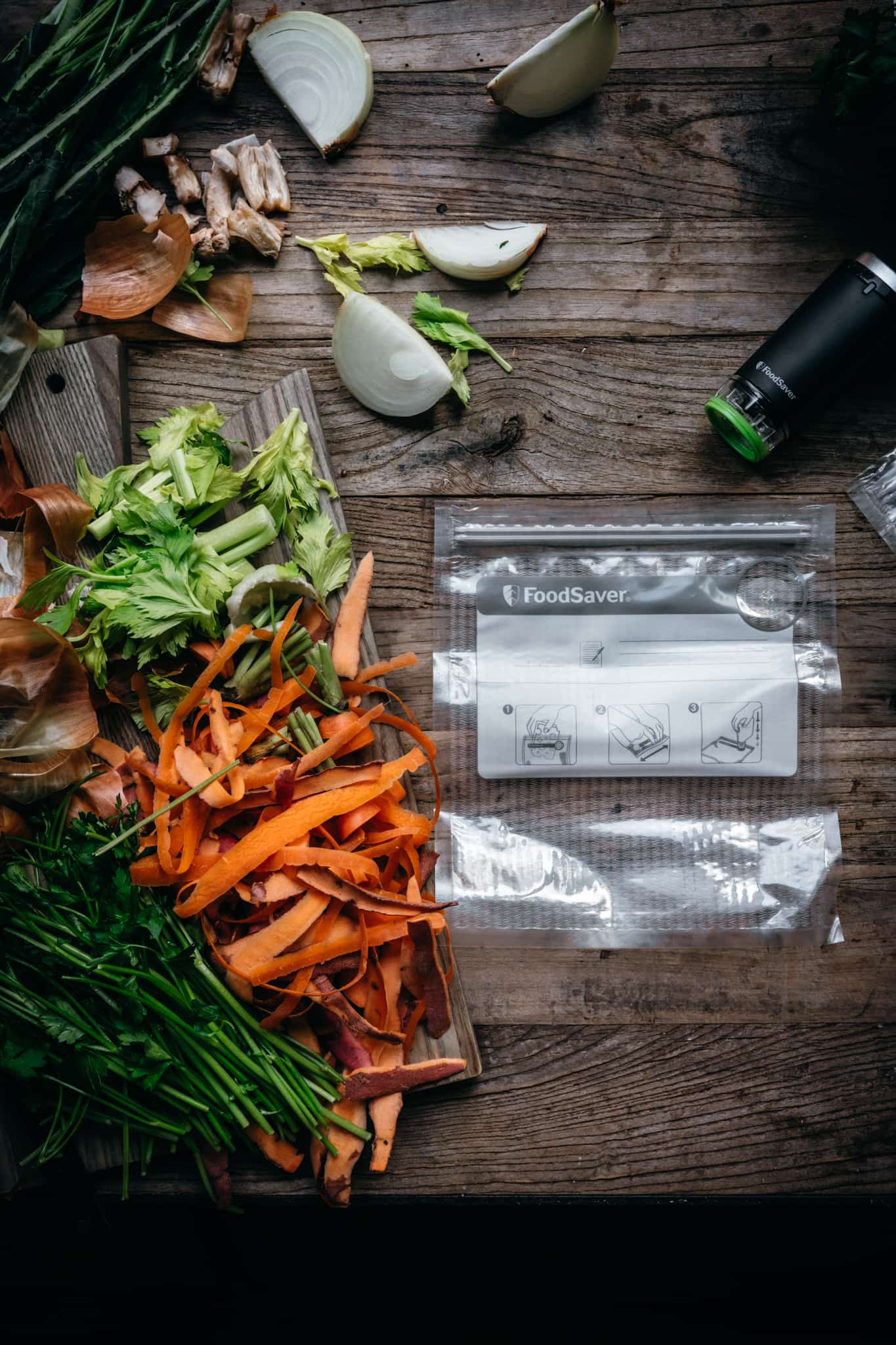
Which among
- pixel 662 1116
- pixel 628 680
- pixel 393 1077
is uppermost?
pixel 628 680

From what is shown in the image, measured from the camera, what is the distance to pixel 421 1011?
1.00 meters

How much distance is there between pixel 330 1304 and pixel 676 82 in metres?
1.91

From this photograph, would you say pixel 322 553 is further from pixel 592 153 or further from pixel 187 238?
pixel 592 153

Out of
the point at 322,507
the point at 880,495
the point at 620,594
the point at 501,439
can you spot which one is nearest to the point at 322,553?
the point at 322,507

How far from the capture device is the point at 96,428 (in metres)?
1.03

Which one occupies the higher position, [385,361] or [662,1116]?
[385,361]

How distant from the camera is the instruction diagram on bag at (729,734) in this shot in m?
1.07

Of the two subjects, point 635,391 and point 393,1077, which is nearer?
point 393,1077

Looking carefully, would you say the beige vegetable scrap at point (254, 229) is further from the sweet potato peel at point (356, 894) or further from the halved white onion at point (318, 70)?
the sweet potato peel at point (356, 894)

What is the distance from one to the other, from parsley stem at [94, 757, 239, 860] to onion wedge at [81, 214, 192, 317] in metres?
0.62

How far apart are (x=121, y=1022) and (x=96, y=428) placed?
0.75 m

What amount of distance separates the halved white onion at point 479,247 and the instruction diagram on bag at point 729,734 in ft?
2.15

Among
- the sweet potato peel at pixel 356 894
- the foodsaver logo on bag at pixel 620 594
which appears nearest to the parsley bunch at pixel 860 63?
the foodsaver logo on bag at pixel 620 594

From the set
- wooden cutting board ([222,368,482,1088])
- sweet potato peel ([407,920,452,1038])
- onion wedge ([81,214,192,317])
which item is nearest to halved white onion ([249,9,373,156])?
onion wedge ([81,214,192,317])
